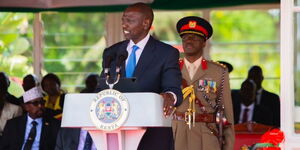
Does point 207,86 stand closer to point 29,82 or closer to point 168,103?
point 168,103

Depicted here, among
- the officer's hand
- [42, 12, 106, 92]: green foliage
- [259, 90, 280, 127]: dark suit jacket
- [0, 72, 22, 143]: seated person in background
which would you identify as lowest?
the officer's hand

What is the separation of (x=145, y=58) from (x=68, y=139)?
3260 mm

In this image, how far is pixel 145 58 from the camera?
4922mm

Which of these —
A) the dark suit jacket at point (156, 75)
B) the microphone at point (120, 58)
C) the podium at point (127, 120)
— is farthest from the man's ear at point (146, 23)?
the podium at point (127, 120)

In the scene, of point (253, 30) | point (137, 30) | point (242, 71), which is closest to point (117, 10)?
point (137, 30)

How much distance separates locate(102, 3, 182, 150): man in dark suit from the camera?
481 centimetres

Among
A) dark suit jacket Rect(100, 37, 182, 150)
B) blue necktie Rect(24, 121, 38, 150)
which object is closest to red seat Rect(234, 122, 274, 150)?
blue necktie Rect(24, 121, 38, 150)

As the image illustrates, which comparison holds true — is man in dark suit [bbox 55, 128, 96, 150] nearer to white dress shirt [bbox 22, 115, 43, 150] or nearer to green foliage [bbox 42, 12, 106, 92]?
white dress shirt [bbox 22, 115, 43, 150]

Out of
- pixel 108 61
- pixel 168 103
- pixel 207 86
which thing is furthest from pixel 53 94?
pixel 168 103

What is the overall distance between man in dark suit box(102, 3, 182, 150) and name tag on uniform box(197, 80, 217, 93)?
191 cm

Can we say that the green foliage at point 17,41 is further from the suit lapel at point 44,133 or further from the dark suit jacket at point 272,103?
the suit lapel at point 44,133

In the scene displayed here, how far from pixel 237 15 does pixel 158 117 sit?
2225cm

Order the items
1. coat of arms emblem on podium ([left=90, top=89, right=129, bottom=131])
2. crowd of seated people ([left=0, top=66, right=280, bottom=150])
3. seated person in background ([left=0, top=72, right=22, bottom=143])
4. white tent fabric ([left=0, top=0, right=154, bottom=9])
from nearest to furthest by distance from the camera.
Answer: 1. coat of arms emblem on podium ([left=90, top=89, right=129, bottom=131])
2. crowd of seated people ([left=0, top=66, right=280, bottom=150])
3. seated person in background ([left=0, top=72, right=22, bottom=143])
4. white tent fabric ([left=0, top=0, right=154, bottom=9])

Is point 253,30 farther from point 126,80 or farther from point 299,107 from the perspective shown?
point 126,80
